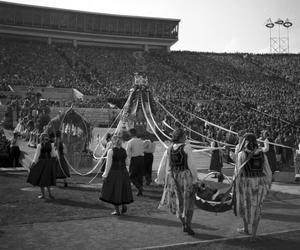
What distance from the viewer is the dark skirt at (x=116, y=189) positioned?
296 inches

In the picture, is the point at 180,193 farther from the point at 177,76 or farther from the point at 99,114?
the point at 177,76

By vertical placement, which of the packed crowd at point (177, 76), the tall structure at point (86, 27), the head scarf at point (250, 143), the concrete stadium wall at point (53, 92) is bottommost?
the head scarf at point (250, 143)

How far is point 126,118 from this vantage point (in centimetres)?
1622

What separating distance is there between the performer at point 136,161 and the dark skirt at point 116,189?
2.00m

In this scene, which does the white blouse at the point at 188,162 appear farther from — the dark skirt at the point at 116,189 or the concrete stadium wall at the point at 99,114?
the concrete stadium wall at the point at 99,114

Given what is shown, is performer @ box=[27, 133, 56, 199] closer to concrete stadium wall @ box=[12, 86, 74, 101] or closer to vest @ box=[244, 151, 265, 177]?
vest @ box=[244, 151, 265, 177]

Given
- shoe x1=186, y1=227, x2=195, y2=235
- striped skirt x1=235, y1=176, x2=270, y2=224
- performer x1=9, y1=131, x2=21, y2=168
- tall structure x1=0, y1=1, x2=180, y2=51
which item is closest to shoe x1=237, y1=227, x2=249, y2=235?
striped skirt x1=235, y1=176, x2=270, y2=224

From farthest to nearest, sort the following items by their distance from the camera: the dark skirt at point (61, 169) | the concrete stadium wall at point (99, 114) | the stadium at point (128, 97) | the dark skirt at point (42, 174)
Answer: the concrete stadium wall at point (99, 114) < the stadium at point (128, 97) < the dark skirt at point (61, 169) < the dark skirt at point (42, 174)

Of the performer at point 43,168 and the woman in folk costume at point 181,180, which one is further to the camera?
the performer at point 43,168

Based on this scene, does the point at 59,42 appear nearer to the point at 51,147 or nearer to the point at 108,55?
the point at 108,55

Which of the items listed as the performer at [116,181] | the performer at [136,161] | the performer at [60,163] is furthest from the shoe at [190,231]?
the performer at [60,163]

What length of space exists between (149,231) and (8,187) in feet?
17.0

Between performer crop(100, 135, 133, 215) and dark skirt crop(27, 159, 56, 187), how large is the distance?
6.69 feet

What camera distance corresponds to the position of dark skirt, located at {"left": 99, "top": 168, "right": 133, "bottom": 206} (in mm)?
7519
